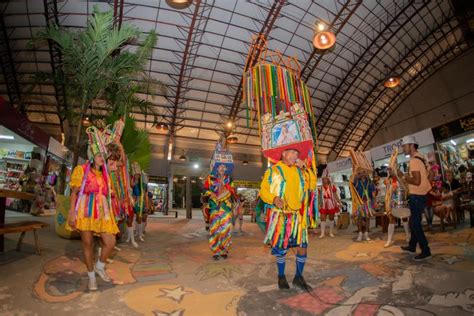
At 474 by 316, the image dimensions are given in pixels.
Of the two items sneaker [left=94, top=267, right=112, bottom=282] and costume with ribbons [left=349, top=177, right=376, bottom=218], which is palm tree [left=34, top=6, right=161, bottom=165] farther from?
costume with ribbons [left=349, top=177, right=376, bottom=218]

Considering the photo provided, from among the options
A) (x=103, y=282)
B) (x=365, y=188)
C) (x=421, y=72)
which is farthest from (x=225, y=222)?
(x=421, y=72)

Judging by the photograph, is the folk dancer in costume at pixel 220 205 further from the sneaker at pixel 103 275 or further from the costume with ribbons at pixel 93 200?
the costume with ribbons at pixel 93 200

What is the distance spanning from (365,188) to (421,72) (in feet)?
67.7

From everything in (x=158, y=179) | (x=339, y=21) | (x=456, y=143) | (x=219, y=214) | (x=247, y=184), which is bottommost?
(x=219, y=214)

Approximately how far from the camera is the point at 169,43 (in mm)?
16328

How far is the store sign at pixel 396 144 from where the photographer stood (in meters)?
11.8

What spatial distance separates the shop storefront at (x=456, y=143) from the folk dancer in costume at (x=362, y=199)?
23.0 feet

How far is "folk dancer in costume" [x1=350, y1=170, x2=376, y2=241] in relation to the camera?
20.1ft

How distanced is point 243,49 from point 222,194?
14289 millimetres

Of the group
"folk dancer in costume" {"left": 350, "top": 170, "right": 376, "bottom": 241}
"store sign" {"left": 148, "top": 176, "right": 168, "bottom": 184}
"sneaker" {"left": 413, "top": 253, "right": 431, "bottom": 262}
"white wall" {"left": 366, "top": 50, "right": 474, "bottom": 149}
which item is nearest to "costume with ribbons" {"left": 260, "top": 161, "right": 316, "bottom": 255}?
"sneaker" {"left": 413, "top": 253, "right": 431, "bottom": 262}

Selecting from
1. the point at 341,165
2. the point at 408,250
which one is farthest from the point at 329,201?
the point at 341,165

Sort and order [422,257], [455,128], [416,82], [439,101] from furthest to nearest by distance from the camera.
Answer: [416,82] < [439,101] < [455,128] < [422,257]

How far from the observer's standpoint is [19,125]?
30.2ft

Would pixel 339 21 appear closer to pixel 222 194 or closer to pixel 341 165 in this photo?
pixel 341 165
